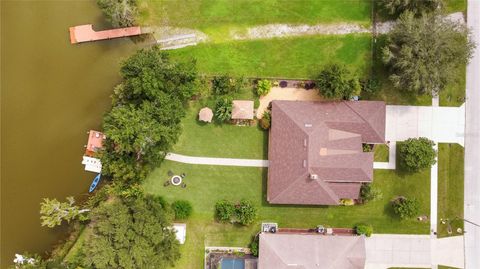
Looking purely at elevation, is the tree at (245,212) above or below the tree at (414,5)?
below

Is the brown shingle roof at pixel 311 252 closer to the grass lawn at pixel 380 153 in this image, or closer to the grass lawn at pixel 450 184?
the grass lawn at pixel 380 153

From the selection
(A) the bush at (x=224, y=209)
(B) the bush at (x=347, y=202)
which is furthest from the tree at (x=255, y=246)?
(B) the bush at (x=347, y=202)

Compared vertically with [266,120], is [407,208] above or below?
below

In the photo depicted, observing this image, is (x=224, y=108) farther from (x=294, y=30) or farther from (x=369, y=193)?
(x=369, y=193)

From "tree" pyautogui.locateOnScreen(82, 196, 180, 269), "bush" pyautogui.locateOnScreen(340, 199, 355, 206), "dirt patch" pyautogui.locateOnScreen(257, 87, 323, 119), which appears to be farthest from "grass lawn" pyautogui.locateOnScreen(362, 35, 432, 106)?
"tree" pyautogui.locateOnScreen(82, 196, 180, 269)

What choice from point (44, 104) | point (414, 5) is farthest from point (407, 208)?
point (44, 104)

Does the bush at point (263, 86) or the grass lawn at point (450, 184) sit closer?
the bush at point (263, 86)
